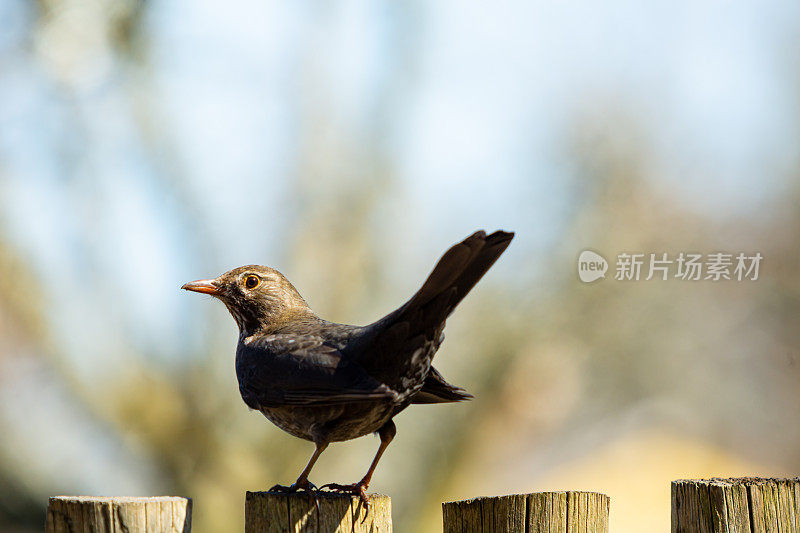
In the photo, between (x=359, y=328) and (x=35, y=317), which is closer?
(x=359, y=328)

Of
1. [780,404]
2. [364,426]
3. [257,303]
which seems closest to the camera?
[364,426]

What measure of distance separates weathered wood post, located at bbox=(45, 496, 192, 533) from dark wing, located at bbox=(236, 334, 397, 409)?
2.27 ft

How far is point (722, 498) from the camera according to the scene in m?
2.34

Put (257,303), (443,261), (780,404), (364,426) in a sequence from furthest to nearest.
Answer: (780,404) → (257,303) → (364,426) → (443,261)

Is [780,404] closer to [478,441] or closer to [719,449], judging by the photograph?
[719,449]

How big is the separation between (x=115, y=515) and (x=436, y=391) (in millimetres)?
1377

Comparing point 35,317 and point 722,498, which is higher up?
point 35,317

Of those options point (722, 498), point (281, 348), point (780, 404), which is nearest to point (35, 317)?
point (281, 348)

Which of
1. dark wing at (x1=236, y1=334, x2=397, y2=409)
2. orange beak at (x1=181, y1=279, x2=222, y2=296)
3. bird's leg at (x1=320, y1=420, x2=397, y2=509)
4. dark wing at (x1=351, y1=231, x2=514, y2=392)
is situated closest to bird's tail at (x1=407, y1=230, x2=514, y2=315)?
dark wing at (x1=351, y1=231, x2=514, y2=392)

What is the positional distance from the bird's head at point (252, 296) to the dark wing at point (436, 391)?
0.73 metres

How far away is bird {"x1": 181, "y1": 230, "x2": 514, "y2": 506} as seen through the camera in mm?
2664

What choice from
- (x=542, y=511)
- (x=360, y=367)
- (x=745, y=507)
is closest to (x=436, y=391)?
(x=360, y=367)

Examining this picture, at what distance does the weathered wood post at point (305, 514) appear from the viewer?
242cm

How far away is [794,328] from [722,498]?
7047 mm
